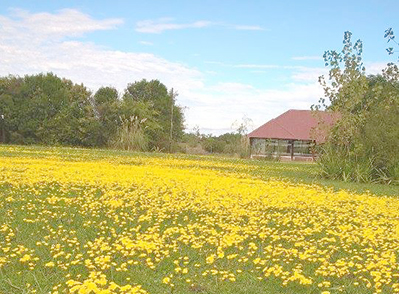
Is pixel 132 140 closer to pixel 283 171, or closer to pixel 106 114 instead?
pixel 106 114

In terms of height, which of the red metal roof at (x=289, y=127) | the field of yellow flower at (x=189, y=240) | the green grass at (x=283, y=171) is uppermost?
the red metal roof at (x=289, y=127)

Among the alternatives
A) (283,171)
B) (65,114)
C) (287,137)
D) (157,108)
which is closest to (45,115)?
(65,114)

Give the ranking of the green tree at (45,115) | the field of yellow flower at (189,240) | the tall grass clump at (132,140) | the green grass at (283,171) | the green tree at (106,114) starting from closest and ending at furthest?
the field of yellow flower at (189,240), the green grass at (283,171), the tall grass clump at (132,140), the green tree at (106,114), the green tree at (45,115)

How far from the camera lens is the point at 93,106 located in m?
A: 46.8

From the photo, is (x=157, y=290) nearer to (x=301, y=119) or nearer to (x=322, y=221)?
(x=322, y=221)

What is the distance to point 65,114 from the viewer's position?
147ft

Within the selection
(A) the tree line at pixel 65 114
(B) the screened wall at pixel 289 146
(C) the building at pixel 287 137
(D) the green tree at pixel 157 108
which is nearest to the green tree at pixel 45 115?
(A) the tree line at pixel 65 114

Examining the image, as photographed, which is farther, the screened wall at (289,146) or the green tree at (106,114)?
the green tree at (106,114)

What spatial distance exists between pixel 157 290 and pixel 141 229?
2.77 meters

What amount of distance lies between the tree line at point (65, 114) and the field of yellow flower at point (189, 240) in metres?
30.5

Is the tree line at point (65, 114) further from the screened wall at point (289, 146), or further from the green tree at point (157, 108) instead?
the screened wall at point (289, 146)

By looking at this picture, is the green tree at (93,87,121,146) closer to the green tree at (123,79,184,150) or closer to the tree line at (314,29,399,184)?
the green tree at (123,79,184,150)

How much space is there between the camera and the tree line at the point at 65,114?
145 feet

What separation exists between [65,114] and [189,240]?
39969 millimetres
